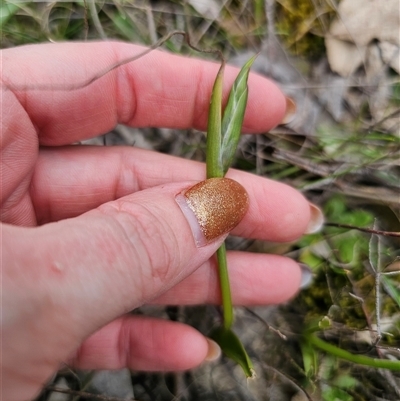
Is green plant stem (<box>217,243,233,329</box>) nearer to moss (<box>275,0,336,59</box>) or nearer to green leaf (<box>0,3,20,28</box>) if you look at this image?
moss (<box>275,0,336,59</box>)

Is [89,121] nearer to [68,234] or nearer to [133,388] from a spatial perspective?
[68,234]

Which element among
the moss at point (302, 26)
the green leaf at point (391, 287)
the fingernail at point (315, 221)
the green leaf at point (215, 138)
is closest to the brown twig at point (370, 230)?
the fingernail at point (315, 221)

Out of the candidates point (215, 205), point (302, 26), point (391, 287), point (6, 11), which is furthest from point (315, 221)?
point (6, 11)

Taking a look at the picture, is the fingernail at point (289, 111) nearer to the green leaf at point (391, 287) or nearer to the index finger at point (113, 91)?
the index finger at point (113, 91)

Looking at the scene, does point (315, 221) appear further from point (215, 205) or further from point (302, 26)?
point (302, 26)

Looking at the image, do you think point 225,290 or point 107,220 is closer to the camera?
point 107,220
